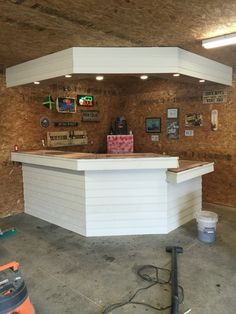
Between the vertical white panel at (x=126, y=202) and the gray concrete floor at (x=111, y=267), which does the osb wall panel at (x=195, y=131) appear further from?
the vertical white panel at (x=126, y=202)

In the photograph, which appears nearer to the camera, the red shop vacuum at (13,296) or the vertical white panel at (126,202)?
the red shop vacuum at (13,296)

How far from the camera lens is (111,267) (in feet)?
10.0

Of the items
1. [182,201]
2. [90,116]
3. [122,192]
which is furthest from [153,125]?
[122,192]

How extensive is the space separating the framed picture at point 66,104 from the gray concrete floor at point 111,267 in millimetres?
2304

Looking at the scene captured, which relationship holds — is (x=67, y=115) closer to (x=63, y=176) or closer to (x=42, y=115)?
(x=42, y=115)

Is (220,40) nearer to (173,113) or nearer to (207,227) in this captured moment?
(207,227)

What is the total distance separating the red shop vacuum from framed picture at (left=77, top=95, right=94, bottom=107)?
413 cm

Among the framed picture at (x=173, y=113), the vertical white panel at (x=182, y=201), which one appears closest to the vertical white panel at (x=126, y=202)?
the vertical white panel at (x=182, y=201)

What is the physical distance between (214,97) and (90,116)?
2.61 metres

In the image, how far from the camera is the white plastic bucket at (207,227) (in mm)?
3582

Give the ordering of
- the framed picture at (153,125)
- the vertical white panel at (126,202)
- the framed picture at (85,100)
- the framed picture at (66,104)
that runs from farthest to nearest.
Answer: the framed picture at (153,125) < the framed picture at (85,100) < the framed picture at (66,104) < the vertical white panel at (126,202)

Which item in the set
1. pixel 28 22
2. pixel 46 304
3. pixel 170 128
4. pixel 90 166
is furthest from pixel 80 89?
pixel 46 304

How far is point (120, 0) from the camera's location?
7.28 feet

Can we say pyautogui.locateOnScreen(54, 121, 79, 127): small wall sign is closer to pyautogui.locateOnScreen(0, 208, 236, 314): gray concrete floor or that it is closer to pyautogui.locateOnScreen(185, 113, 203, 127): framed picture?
pyautogui.locateOnScreen(0, 208, 236, 314): gray concrete floor
